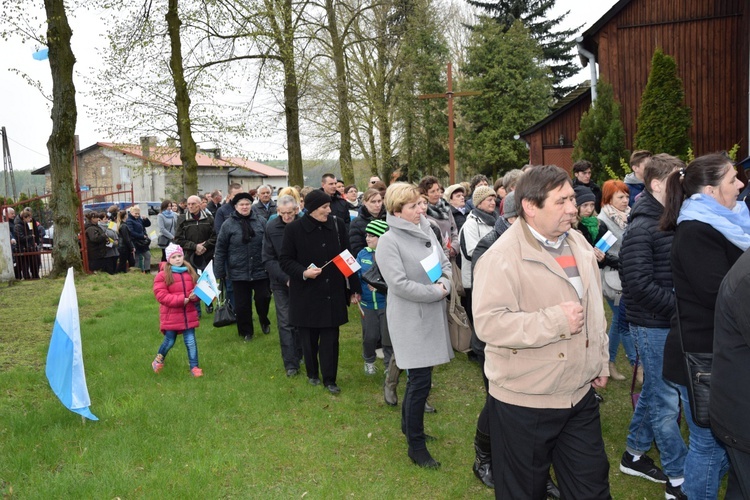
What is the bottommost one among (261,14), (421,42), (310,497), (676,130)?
(310,497)

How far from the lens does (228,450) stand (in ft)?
18.1

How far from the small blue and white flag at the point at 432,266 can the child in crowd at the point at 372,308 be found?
59.6 inches

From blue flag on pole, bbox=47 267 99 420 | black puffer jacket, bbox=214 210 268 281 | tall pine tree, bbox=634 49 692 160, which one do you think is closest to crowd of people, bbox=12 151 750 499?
black puffer jacket, bbox=214 210 268 281

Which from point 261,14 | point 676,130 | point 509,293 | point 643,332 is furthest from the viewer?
point 261,14

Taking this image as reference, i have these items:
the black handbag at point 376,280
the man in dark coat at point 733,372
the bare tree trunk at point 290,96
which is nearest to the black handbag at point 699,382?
the man in dark coat at point 733,372

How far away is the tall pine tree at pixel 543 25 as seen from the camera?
39344 millimetres

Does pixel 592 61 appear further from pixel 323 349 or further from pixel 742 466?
pixel 742 466

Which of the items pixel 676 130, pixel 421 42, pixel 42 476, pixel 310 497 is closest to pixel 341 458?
pixel 310 497

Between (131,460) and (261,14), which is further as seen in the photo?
(261,14)

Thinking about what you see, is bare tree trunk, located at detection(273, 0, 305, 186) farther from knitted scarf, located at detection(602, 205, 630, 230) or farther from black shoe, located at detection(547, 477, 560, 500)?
black shoe, located at detection(547, 477, 560, 500)

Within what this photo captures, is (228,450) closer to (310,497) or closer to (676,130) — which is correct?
(310,497)

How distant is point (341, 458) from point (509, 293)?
9.25ft

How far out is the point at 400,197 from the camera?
508 cm

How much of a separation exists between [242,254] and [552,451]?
6399mm
